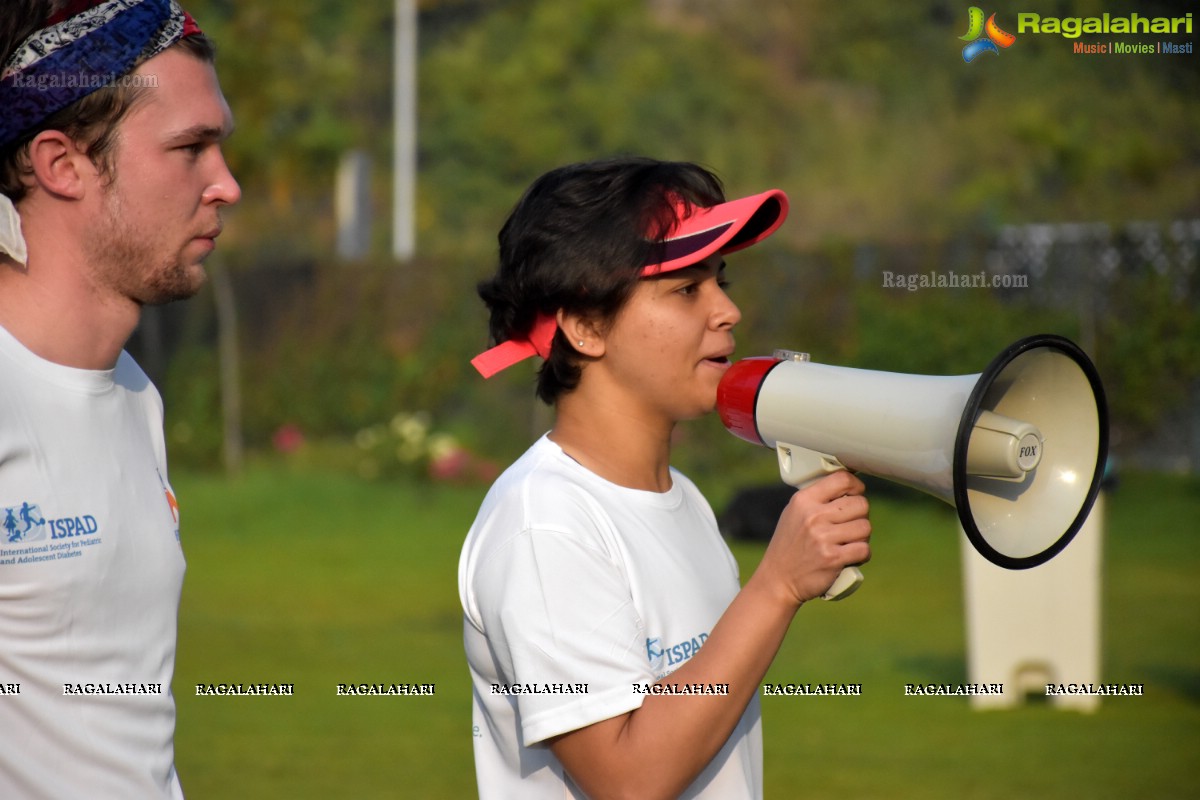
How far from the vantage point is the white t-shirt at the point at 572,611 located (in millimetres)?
2207

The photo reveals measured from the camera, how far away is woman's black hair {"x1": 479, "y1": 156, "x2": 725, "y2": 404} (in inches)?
98.9

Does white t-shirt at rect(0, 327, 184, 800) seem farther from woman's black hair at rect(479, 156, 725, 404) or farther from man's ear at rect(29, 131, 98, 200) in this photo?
woman's black hair at rect(479, 156, 725, 404)

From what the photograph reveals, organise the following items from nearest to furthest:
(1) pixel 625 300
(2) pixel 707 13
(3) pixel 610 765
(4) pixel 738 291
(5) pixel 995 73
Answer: (3) pixel 610 765 < (1) pixel 625 300 < (4) pixel 738 291 < (5) pixel 995 73 < (2) pixel 707 13

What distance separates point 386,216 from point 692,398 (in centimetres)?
2964

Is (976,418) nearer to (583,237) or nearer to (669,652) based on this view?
(669,652)

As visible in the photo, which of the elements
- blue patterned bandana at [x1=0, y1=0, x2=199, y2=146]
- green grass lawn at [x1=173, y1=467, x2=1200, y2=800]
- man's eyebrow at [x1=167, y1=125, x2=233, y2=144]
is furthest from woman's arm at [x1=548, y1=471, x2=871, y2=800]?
green grass lawn at [x1=173, y1=467, x2=1200, y2=800]

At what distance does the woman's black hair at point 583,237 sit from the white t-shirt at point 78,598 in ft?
2.50

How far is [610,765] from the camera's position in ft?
7.15

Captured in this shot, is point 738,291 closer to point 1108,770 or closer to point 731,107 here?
point 1108,770

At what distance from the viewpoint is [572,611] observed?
87.9 inches

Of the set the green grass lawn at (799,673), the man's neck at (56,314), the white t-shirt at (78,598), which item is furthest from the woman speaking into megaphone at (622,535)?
the green grass lawn at (799,673)

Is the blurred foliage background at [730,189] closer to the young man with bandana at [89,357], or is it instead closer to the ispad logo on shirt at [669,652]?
the ispad logo on shirt at [669,652]

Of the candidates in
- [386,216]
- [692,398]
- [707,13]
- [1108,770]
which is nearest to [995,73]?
[707,13]

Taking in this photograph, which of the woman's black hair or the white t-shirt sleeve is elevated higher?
the woman's black hair
